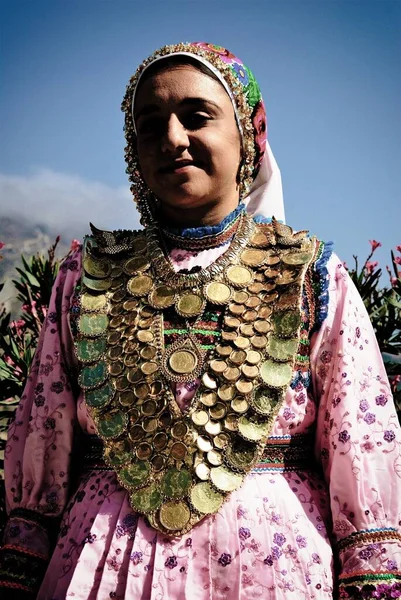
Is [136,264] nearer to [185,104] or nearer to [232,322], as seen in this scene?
[232,322]

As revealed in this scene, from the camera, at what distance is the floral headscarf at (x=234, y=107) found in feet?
6.85

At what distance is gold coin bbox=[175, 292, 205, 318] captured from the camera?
1.92 meters

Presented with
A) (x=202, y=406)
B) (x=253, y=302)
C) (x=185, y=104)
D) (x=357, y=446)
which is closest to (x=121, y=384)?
(x=202, y=406)

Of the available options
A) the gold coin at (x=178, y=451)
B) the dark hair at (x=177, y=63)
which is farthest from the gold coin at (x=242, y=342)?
the dark hair at (x=177, y=63)

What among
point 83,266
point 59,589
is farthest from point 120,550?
point 83,266

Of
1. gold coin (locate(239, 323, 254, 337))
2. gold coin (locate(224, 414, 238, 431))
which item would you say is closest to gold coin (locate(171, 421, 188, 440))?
gold coin (locate(224, 414, 238, 431))

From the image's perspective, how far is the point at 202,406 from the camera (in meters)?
1.77

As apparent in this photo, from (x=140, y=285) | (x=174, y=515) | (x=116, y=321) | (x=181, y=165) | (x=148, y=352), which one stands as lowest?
(x=174, y=515)

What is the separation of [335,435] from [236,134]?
1.01 m

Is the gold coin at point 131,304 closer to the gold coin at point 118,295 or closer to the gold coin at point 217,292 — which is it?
the gold coin at point 118,295

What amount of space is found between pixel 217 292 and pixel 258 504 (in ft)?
2.09

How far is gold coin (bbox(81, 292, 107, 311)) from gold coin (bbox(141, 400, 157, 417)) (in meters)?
0.37

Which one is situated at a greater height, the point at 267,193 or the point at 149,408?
the point at 267,193

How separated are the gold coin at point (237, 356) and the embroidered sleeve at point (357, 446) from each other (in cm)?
22
